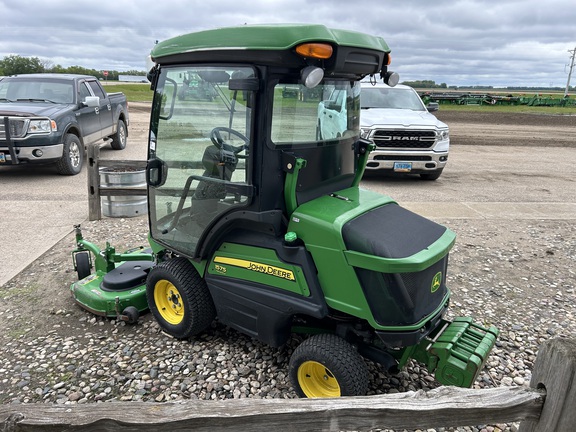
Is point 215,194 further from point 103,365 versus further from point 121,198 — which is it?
point 121,198

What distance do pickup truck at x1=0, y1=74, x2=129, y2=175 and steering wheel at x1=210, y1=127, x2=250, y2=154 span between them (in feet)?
22.0

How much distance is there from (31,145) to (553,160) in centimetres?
1331

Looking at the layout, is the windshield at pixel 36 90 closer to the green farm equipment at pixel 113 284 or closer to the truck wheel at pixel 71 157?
the truck wheel at pixel 71 157

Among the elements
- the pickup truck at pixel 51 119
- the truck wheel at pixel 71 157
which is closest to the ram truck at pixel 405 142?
the pickup truck at pixel 51 119

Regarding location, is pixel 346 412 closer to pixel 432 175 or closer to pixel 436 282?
pixel 436 282

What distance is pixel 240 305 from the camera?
10.5 feet

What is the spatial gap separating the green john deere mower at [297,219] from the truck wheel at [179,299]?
0.6 inches

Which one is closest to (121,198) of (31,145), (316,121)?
(31,145)

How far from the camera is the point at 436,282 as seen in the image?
3018 millimetres

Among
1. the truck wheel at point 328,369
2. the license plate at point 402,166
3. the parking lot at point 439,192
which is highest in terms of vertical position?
the license plate at point 402,166

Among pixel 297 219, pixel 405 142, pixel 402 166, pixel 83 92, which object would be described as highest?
pixel 83 92

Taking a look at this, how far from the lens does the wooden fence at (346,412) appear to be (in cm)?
170

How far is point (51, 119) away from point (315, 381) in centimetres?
775

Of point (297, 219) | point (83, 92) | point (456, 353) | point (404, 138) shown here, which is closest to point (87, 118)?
point (83, 92)
